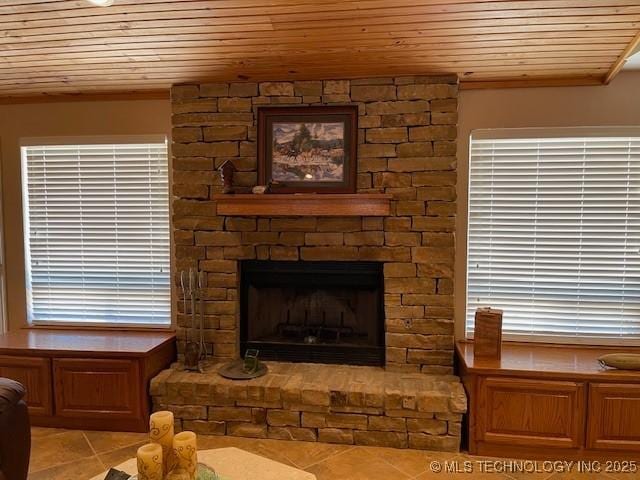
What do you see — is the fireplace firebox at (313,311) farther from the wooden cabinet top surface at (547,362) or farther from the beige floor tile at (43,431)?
the beige floor tile at (43,431)

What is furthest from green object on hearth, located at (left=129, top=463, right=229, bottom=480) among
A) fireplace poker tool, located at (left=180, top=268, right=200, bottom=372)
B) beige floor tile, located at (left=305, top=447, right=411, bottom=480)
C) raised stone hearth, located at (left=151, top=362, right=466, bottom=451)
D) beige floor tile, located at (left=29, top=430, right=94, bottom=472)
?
fireplace poker tool, located at (left=180, top=268, right=200, bottom=372)

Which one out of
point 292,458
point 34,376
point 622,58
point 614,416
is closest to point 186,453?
point 292,458

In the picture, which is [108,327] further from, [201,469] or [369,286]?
[201,469]

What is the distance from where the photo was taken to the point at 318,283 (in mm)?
3502

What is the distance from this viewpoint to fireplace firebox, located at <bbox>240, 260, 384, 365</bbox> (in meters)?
3.46

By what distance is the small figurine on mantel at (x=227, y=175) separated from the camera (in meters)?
3.26

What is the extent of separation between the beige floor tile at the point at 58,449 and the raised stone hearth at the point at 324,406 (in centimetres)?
53

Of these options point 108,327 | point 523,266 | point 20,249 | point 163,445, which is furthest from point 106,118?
point 523,266

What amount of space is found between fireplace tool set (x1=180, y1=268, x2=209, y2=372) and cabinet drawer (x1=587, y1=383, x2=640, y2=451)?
8.74 feet

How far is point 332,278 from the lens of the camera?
A: 348 centimetres

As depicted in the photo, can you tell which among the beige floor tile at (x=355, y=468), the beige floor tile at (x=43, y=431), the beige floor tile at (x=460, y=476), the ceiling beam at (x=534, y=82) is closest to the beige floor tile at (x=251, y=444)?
the beige floor tile at (x=355, y=468)

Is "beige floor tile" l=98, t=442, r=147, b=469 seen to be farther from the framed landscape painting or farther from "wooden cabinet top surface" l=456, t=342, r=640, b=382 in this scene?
"wooden cabinet top surface" l=456, t=342, r=640, b=382

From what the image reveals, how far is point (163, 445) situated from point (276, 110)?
8.12 ft

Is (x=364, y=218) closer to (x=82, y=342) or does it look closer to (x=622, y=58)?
(x=622, y=58)
